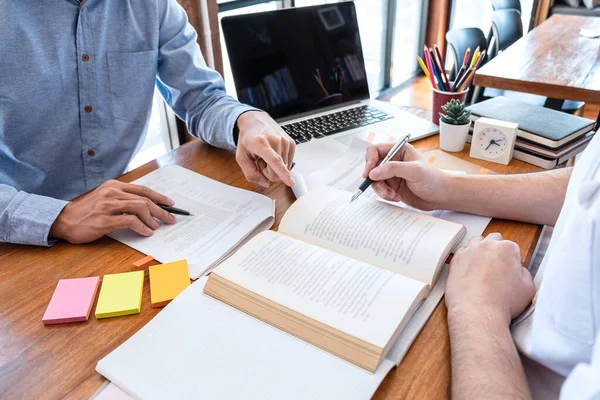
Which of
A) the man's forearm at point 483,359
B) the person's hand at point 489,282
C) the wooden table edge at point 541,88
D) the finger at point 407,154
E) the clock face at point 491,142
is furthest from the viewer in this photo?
the wooden table edge at point 541,88

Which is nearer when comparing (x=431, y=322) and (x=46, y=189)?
(x=431, y=322)

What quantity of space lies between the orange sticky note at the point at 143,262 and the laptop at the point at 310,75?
49cm

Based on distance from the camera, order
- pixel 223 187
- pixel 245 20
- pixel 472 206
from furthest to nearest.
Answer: pixel 245 20 < pixel 223 187 < pixel 472 206

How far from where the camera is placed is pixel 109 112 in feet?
3.73

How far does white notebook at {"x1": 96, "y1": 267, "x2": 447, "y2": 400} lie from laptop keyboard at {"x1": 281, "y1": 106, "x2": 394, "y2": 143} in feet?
2.08

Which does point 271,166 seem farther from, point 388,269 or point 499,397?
point 499,397

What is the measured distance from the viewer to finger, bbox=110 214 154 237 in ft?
2.53

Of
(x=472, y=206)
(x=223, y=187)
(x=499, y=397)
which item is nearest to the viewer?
(x=499, y=397)

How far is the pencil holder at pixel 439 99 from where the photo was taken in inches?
46.5

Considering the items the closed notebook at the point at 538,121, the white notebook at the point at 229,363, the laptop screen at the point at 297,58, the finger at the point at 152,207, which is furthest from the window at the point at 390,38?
the white notebook at the point at 229,363

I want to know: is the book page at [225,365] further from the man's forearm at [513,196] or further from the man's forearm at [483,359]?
the man's forearm at [513,196]

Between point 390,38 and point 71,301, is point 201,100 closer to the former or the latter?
point 71,301

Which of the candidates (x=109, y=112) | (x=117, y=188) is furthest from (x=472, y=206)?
(x=109, y=112)

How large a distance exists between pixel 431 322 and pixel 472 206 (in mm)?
289
